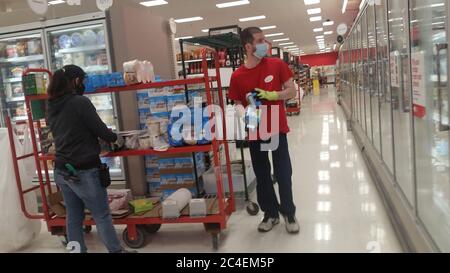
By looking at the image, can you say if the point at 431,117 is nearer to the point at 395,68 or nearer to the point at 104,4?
the point at 395,68

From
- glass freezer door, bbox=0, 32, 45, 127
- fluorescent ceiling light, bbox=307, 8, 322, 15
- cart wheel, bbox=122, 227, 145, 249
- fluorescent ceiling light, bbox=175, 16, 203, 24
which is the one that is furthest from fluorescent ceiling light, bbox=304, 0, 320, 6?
cart wheel, bbox=122, 227, 145, 249

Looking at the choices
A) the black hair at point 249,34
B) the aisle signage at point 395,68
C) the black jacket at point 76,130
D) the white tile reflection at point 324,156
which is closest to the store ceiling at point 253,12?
the white tile reflection at point 324,156

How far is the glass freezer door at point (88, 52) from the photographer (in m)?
5.03

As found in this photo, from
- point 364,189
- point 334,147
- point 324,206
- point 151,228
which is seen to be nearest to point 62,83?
point 151,228

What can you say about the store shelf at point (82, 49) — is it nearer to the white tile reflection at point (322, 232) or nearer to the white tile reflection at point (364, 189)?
the white tile reflection at point (322, 232)

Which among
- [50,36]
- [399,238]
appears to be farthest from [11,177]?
[399,238]

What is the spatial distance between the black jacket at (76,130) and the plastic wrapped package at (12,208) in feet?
3.41

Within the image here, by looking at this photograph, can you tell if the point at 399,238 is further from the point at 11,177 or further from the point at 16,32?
the point at 16,32

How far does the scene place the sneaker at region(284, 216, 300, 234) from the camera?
3427mm

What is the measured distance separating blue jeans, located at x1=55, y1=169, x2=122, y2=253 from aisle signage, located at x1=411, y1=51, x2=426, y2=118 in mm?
2267

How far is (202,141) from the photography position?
335 centimetres

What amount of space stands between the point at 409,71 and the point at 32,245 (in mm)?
3610

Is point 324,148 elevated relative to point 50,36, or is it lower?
lower

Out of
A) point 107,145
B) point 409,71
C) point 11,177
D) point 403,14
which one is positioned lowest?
point 11,177
